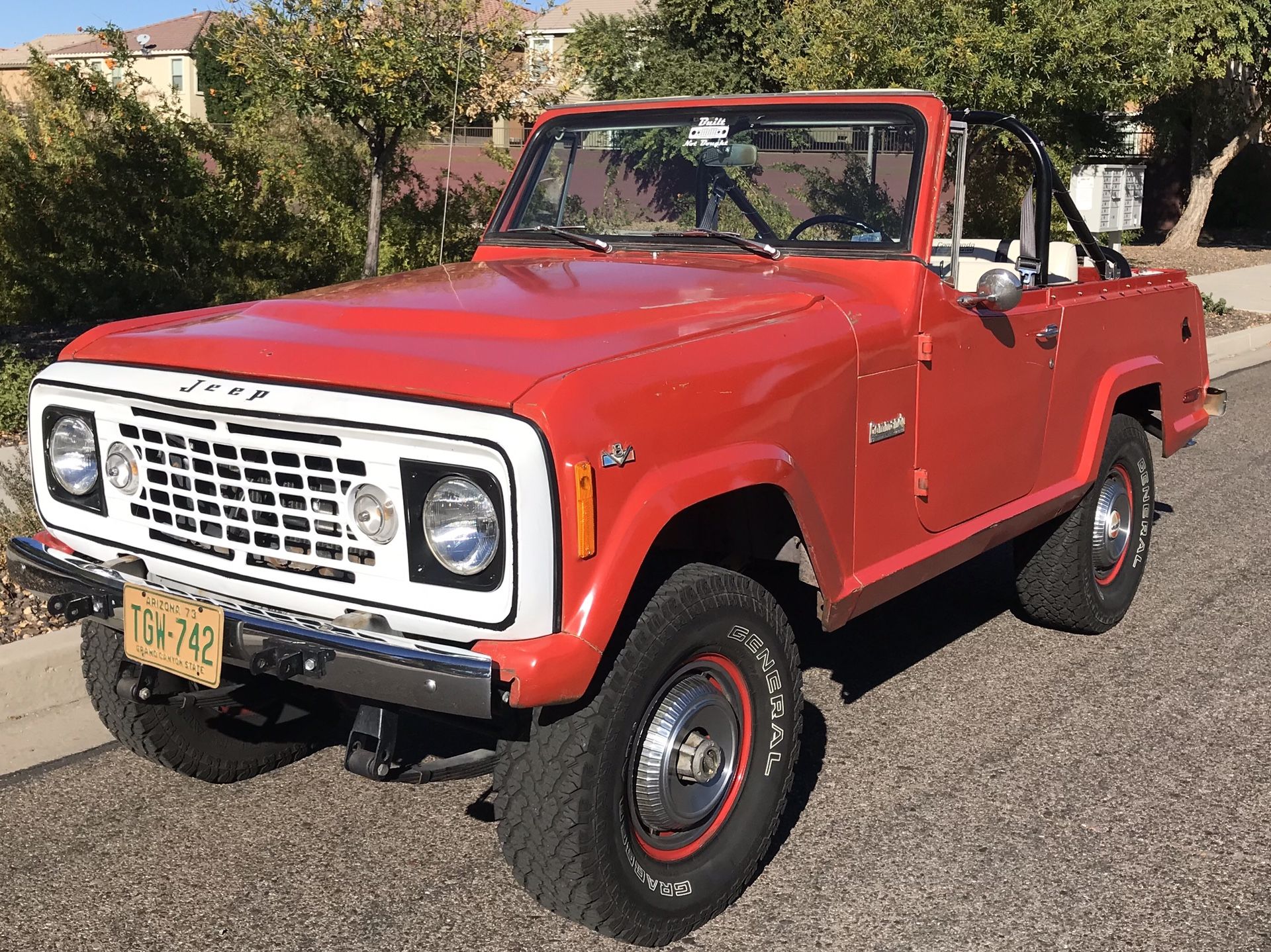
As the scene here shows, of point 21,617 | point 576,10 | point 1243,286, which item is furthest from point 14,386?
point 576,10

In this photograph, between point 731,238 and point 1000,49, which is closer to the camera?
point 731,238

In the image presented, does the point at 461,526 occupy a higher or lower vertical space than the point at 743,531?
higher

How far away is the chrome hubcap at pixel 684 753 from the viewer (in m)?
3.07

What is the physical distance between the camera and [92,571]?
10.7 feet

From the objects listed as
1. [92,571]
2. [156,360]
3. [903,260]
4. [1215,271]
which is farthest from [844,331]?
[1215,271]

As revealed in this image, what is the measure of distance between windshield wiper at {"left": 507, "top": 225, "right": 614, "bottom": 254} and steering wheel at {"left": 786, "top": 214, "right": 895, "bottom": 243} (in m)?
0.63

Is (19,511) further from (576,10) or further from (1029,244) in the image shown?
(576,10)

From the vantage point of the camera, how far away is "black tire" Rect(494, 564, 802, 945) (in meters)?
2.85

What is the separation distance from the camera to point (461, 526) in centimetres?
276

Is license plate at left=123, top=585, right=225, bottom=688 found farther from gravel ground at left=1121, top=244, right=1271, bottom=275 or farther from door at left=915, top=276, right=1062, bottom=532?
gravel ground at left=1121, top=244, right=1271, bottom=275

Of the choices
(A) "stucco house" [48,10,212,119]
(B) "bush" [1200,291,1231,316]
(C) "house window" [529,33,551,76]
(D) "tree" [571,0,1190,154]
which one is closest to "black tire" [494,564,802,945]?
(C) "house window" [529,33,551,76]

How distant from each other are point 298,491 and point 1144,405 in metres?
3.89

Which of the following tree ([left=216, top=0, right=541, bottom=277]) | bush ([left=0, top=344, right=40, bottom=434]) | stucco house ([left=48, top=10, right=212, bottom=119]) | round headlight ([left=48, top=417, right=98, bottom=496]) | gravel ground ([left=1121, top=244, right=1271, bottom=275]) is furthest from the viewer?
stucco house ([left=48, top=10, right=212, bottom=119])

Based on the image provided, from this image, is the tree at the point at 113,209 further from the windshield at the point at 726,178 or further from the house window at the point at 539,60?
the windshield at the point at 726,178
